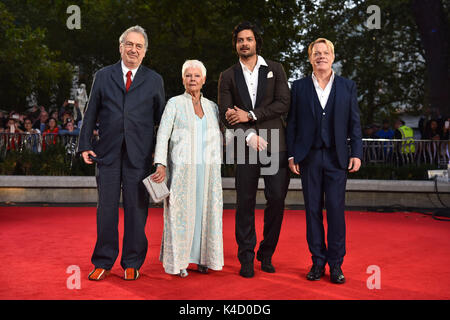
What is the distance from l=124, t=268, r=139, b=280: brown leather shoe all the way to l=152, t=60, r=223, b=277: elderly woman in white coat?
26cm

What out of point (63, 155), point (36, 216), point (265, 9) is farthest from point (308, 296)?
point (265, 9)

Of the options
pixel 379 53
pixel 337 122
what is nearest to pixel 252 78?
pixel 337 122

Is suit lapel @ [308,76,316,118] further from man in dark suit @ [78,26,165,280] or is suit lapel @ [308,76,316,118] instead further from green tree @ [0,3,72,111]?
green tree @ [0,3,72,111]

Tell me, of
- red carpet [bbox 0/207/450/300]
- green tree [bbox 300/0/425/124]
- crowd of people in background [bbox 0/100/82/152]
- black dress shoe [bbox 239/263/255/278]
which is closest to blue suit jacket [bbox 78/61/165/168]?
red carpet [bbox 0/207/450/300]

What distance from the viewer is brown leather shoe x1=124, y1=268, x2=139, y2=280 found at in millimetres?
5062

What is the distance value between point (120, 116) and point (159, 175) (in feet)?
2.05

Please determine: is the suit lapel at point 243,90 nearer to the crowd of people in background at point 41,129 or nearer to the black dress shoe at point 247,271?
the black dress shoe at point 247,271

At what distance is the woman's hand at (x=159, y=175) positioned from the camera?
5.04 m

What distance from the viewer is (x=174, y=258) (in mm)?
5105

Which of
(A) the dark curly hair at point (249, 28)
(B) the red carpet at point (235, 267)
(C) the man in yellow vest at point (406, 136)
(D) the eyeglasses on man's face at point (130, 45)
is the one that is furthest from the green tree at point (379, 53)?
(D) the eyeglasses on man's face at point (130, 45)

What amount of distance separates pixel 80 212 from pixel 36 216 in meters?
0.79

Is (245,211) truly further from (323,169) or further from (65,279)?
(65,279)

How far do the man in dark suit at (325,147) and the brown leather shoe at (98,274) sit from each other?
5.90ft
